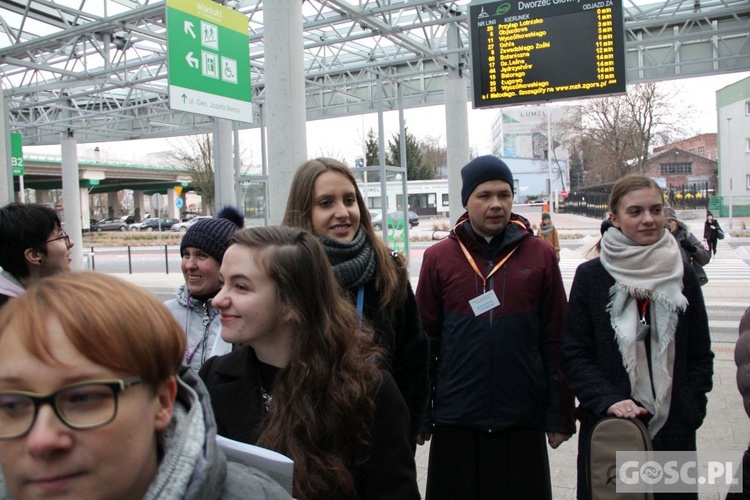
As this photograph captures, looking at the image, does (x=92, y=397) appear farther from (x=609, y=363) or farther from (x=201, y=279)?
(x=609, y=363)

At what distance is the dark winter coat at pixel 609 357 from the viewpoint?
2680mm

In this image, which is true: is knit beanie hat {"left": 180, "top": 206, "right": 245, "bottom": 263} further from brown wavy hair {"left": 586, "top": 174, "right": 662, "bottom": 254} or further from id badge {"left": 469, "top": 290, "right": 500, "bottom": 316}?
brown wavy hair {"left": 586, "top": 174, "right": 662, "bottom": 254}

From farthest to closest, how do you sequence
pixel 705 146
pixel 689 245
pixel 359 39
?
1. pixel 705 146
2. pixel 359 39
3. pixel 689 245

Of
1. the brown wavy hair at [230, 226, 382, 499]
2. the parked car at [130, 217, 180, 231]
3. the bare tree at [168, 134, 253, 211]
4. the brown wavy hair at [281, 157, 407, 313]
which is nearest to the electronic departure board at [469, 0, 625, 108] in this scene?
the brown wavy hair at [281, 157, 407, 313]

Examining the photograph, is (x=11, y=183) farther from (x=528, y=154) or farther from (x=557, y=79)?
(x=528, y=154)

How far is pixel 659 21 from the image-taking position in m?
12.9

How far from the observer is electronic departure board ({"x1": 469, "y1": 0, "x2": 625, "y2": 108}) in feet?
26.6

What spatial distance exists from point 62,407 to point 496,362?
227 cm

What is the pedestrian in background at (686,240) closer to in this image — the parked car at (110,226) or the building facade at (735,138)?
the building facade at (735,138)

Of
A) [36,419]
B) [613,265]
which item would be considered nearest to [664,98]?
[613,265]

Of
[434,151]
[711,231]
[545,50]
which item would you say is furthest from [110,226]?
[545,50]

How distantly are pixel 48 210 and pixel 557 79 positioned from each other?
7.04 meters

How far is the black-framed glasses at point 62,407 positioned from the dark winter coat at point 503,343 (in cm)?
221

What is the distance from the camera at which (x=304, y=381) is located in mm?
1674
